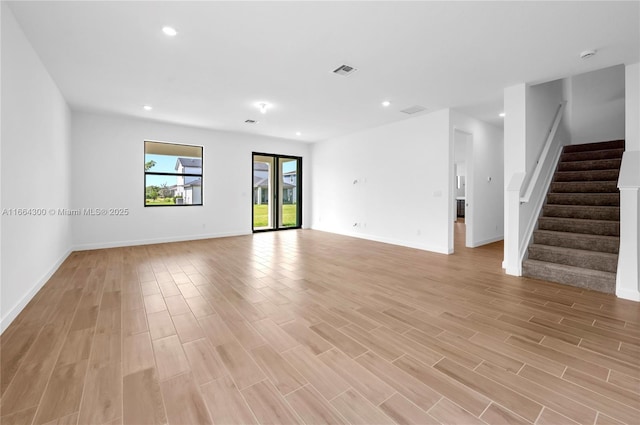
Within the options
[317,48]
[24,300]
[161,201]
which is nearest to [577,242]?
[317,48]

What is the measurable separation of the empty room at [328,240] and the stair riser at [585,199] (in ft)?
0.10

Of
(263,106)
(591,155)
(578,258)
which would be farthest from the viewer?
(591,155)

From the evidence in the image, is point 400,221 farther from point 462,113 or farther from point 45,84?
point 45,84

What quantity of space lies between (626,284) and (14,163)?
6.38 m

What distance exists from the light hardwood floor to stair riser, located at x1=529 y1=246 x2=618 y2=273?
516mm

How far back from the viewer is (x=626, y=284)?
3.00 meters

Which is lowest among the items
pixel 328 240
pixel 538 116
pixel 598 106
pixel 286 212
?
pixel 328 240

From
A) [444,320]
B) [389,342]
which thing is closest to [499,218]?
[444,320]

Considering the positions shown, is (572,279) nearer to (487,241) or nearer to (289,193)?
(487,241)

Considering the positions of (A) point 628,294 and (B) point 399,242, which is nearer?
(A) point 628,294

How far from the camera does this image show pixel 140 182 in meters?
6.21

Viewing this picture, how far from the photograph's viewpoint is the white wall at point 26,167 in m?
2.43

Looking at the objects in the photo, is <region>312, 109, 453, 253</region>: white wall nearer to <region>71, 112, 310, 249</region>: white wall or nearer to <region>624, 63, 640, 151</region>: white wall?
<region>624, 63, 640, 151</region>: white wall

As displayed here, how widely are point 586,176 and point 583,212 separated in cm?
111
